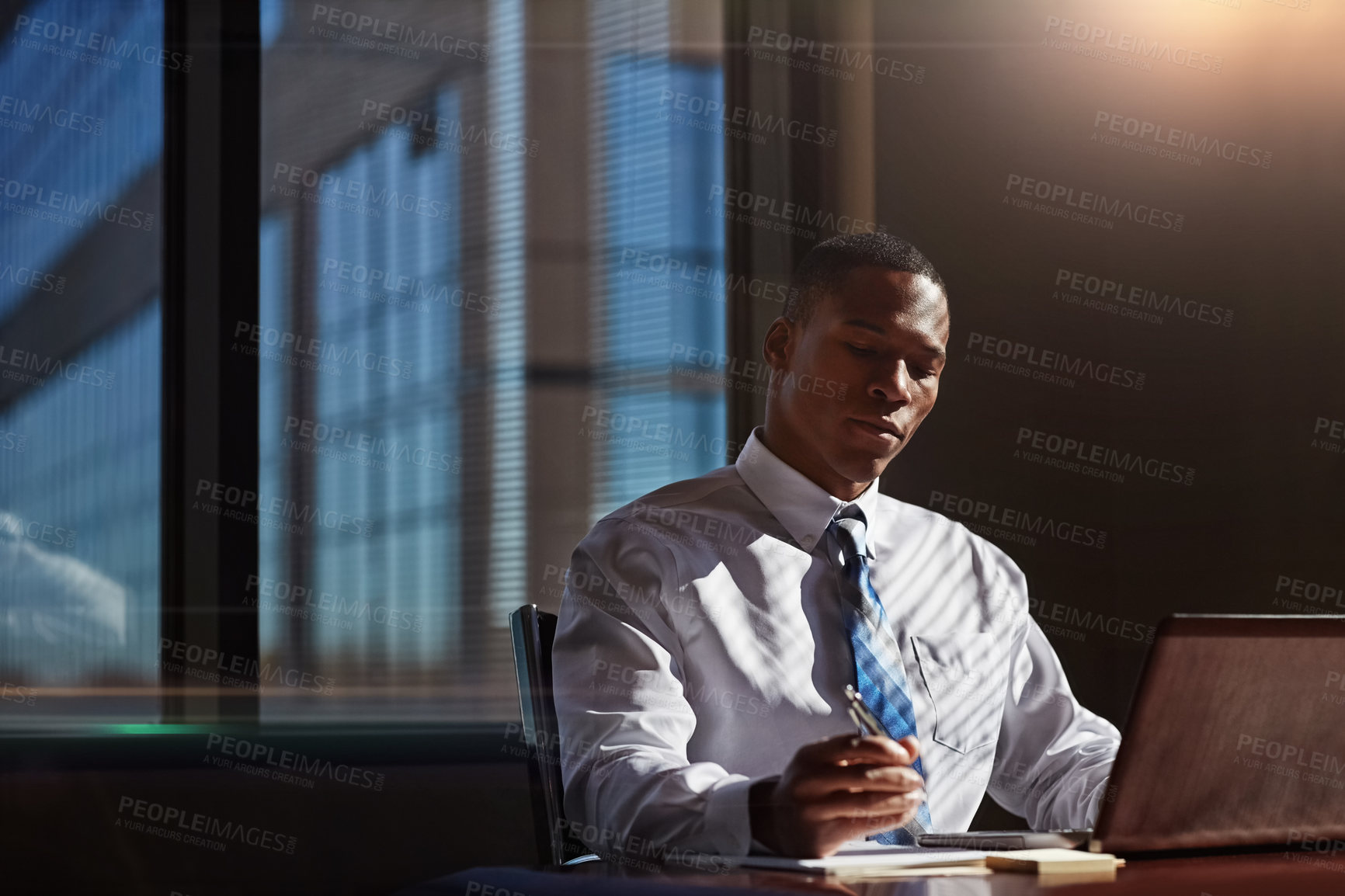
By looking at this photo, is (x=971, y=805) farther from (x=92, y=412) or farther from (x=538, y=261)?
(x=92, y=412)

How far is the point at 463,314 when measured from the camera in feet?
9.94

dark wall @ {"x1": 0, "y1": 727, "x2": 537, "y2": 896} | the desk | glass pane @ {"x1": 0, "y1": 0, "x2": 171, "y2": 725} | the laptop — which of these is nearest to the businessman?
the desk

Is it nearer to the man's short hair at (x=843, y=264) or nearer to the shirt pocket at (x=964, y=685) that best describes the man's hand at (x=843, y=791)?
the shirt pocket at (x=964, y=685)

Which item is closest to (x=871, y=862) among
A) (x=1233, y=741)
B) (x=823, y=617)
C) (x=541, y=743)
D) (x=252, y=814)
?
(x=1233, y=741)

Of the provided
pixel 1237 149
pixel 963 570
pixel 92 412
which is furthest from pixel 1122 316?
pixel 92 412

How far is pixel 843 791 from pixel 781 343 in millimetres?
920

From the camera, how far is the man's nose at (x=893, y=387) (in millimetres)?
1709

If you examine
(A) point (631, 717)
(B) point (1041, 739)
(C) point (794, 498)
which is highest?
(C) point (794, 498)

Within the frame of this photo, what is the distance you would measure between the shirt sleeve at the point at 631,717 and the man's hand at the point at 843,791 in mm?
88

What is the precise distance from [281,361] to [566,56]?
113 cm

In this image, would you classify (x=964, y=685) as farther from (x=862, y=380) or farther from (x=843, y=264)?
(x=843, y=264)

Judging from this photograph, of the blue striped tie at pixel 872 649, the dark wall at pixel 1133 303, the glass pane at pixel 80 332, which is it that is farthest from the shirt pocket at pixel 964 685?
the glass pane at pixel 80 332

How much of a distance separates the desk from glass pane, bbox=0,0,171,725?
2.14 metres

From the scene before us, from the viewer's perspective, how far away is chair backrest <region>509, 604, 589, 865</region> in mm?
1422
